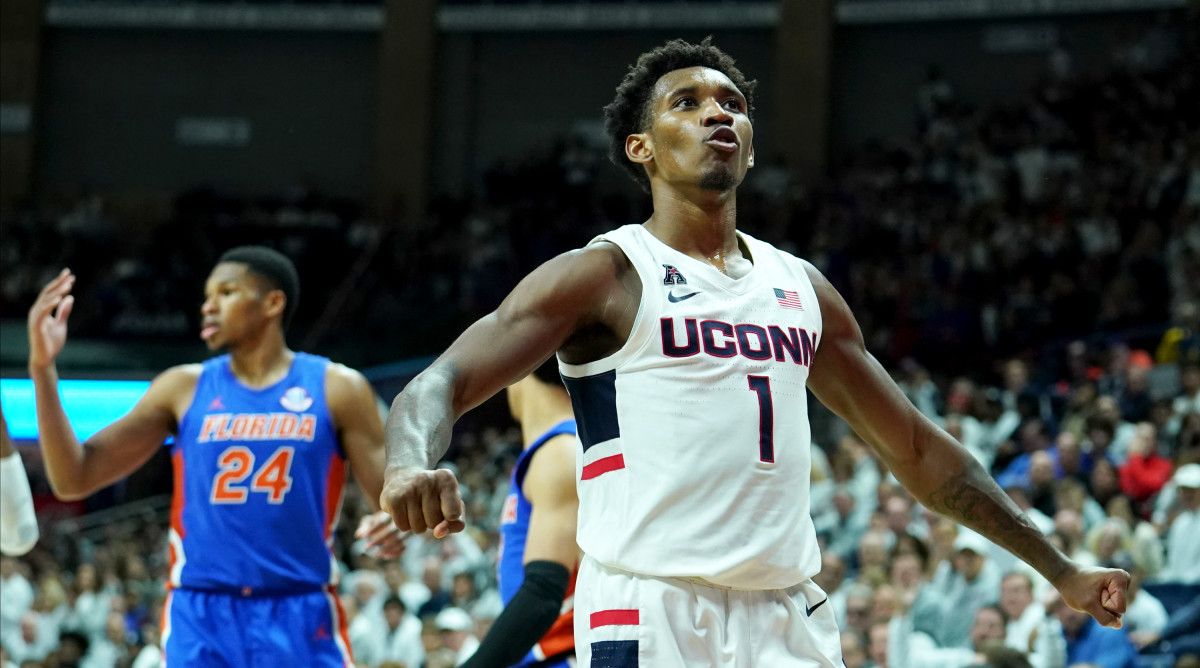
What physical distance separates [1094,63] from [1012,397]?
Answer: 9333mm

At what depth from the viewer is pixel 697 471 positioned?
291 cm

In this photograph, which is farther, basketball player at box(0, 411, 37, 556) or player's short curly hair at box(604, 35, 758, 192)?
basketball player at box(0, 411, 37, 556)

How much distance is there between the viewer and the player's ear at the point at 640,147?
3.39 metres

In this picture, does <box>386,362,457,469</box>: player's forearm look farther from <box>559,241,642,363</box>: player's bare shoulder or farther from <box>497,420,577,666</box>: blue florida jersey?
<box>497,420,577,666</box>: blue florida jersey

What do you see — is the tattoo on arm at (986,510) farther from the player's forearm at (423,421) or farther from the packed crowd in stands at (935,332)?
the packed crowd in stands at (935,332)

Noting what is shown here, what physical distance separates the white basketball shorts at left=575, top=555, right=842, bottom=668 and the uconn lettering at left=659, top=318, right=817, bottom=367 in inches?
19.9

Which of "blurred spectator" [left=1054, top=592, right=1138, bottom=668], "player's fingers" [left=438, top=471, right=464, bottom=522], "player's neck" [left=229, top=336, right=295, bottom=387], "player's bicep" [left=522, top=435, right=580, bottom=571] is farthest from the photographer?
"blurred spectator" [left=1054, top=592, right=1138, bottom=668]

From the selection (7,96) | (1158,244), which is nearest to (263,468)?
(1158,244)

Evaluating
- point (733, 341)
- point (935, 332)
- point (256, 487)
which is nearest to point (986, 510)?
point (733, 341)

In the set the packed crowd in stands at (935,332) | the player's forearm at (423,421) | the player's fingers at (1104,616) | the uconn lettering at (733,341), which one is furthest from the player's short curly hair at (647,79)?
the packed crowd in stands at (935,332)

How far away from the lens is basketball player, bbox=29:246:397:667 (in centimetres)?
445

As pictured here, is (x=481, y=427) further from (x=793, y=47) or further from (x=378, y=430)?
(x=378, y=430)

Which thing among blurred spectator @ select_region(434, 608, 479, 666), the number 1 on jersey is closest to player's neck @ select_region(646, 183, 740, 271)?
the number 1 on jersey

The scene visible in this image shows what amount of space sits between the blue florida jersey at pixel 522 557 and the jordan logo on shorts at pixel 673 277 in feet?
4.71
